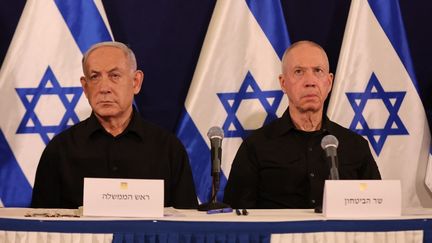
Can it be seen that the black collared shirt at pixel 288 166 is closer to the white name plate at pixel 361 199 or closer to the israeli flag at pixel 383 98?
the israeli flag at pixel 383 98

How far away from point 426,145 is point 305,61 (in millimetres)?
1017

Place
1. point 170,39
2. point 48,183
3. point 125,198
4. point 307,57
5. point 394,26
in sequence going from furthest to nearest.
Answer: point 170,39 → point 394,26 → point 307,57 → point 48,183 → point 125,198

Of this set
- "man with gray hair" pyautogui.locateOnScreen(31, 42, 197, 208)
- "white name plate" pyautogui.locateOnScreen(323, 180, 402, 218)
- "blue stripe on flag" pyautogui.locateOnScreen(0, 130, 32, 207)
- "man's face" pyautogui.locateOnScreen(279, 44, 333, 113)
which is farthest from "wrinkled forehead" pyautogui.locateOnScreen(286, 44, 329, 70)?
"blue stripe on flag" pyautogui.locateOnScreen(0, 130, 32, 207)

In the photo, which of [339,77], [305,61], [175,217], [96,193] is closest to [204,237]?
[175,217]

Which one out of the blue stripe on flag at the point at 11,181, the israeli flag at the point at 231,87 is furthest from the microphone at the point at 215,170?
the blue stripe on flag at the point at 11,181

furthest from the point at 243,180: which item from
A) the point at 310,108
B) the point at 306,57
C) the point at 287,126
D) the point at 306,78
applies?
the point at 306,57

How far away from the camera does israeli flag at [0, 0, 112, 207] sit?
437cm

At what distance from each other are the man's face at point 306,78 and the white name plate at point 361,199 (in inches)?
52.7

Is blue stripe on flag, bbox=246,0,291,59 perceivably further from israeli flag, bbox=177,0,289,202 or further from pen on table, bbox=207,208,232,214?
pen on table, bbox=207,208,232,214

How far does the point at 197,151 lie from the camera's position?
14.8 feet

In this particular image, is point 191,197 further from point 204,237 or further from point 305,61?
point 204,237

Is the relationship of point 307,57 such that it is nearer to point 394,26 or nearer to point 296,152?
point 296,152

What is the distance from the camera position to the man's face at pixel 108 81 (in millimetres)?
3889

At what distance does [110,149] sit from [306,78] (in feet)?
3.54
